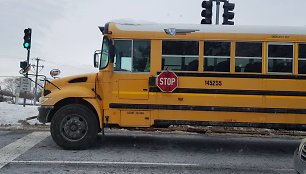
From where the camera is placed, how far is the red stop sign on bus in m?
8.02

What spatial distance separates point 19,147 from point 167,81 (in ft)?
11.4

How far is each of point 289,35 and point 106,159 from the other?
456cm

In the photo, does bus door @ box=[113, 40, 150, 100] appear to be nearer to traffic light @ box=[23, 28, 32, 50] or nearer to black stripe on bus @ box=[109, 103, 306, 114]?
black stripe on bus @ box=[109, 103, 306, 114]

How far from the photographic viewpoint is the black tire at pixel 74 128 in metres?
7.98

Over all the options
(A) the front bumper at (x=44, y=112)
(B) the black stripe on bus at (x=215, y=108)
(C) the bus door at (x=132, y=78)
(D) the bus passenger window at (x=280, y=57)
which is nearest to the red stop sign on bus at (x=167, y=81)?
(C) the bus door at (x=132, y=78)

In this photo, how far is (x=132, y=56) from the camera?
8.23 m

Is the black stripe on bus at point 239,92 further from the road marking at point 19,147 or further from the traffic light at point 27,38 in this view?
the traffic light at point 27,38

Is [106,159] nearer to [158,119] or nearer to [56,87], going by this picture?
[158,119]

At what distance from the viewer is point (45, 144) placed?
8.60 metres

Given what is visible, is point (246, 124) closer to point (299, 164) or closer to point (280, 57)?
point (280, 57)

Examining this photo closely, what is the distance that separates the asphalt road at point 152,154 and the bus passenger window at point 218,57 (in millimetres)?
1845

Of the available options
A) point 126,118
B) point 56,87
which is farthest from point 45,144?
point 126,118

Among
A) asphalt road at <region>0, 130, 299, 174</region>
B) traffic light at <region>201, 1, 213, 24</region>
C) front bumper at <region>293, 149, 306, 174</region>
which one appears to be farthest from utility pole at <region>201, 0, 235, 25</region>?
front bumper at <region>293, 149, 306, 174</region>

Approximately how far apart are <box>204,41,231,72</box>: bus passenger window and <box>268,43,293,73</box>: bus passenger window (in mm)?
882
